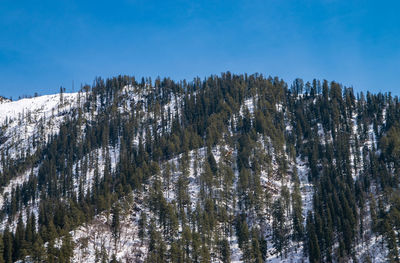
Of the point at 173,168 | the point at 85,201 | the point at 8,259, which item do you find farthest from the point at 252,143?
the point at 8,259

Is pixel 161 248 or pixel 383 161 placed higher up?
pixel 383 161

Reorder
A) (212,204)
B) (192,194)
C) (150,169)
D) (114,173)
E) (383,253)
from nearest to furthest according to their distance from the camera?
(383,253) < (212,204) < (192,194) < (150,169) < (114,173)

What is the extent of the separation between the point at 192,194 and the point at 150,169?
22562mm

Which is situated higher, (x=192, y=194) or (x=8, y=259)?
(x=192, y=194)

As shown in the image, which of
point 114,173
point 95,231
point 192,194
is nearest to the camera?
point 95,231

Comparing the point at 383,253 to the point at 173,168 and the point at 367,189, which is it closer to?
the point at 367,189

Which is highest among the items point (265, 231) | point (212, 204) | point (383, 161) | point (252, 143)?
point (252, 143)

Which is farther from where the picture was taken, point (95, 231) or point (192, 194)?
point (192, 194)

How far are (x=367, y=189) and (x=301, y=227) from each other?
3726 centimetres

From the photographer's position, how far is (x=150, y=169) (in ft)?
526

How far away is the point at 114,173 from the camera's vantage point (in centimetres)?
17850

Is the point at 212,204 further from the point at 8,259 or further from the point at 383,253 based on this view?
the point at 8,259

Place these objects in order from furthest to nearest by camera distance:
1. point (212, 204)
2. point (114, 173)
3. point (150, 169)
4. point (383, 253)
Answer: point (114, 173), point (150, 169), point (212, 204), point (383, 253)

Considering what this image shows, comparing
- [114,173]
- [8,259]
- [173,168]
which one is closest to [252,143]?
[173,168]
